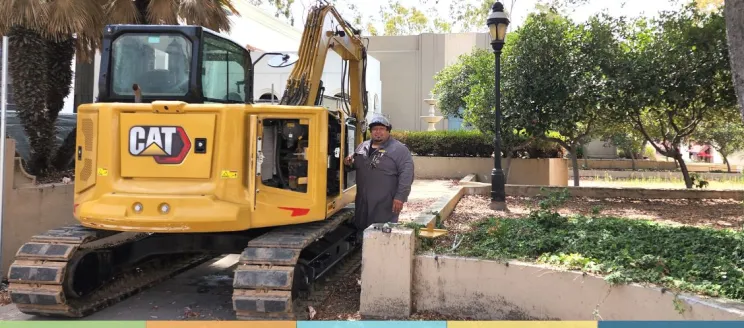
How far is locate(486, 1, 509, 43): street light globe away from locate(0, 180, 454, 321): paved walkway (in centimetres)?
601

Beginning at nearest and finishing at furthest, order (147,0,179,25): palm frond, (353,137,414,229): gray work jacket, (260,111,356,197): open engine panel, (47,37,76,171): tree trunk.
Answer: (260,111,356,197): open engine panel, (353,137,414,229): gray work jacket, (47,37,76,171): tree trunk, (147,0,179,25): palm frond

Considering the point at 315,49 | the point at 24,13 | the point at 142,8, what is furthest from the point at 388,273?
the point at 142,8

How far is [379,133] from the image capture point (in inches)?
253

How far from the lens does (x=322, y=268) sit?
6.38 meters

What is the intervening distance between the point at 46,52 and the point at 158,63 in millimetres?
3955

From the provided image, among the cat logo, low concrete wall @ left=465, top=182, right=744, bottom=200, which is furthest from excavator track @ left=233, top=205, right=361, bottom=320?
low concrete wall @ left=465, top=182, right=744, bottom=200

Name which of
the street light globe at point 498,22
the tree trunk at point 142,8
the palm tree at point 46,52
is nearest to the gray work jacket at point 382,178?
the street light globe at point 498,22

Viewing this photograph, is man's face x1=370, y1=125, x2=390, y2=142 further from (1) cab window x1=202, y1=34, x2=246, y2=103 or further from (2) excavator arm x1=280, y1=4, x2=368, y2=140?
(1) cab window x1=202, y1=34, x2=246, y2=103

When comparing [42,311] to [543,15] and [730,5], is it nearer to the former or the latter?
[730,5]

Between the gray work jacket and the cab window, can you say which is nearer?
the cab window

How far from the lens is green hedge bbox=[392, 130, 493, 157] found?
18.8 m

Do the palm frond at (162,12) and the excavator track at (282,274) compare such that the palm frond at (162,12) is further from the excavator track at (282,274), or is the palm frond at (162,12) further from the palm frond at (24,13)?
the excavator track at (282,274)

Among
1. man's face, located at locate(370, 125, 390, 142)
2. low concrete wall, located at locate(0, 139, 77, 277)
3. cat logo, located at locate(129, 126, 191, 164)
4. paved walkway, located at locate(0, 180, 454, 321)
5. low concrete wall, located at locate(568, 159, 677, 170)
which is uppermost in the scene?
low concrete wall, located at locate(568, 159, 677, 170)

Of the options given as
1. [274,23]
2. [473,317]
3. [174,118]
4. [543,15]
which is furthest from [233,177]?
[274,23]
